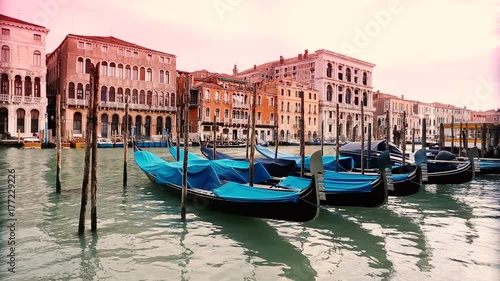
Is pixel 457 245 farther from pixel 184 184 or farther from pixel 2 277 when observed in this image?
pixel 2 277

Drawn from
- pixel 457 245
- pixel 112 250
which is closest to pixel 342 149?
pixel 457 245

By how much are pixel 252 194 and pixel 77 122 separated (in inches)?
897

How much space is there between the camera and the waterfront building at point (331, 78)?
129 feet

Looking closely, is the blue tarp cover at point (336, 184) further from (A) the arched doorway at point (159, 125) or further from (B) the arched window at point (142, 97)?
(A) the arched doorway at point (159, 125)

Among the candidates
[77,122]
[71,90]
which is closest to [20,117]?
[77,122]

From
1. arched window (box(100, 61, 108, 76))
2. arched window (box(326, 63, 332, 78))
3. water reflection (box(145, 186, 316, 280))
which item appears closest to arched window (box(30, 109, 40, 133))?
arched window (box(100, 61, 108, 76))

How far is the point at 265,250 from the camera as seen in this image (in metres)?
4.08

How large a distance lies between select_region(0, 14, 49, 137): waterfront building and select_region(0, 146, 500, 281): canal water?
18991 millimetres

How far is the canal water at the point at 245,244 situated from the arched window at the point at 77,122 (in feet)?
63.2

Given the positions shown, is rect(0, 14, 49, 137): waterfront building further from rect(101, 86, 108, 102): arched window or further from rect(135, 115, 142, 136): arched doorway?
rect(135, 115, 142, 136): arched doorway

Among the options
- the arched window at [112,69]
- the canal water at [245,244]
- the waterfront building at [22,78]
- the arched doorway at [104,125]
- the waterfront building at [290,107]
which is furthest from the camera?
the waterfront building at [290,107]

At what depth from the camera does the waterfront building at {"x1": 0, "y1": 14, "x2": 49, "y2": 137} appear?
73.4ft

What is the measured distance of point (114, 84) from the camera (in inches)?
1021

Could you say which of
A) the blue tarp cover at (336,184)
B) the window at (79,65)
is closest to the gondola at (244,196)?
the blue tarp cover at (336,184)
